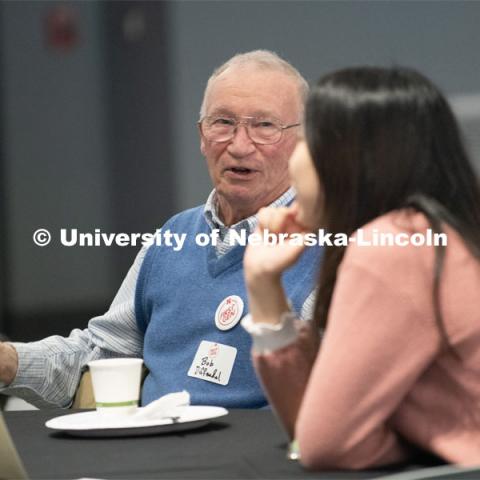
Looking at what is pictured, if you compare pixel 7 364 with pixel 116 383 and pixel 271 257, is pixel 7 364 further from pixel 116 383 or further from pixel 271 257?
pixel 271 257

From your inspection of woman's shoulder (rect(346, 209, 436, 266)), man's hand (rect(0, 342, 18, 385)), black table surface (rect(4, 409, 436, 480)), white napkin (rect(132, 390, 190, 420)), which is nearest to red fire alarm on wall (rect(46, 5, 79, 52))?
man's hand (rect(0, 342, 18, 385))

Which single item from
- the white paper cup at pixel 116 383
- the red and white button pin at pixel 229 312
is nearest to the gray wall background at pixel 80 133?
the red and white button pin at pixel 229 312

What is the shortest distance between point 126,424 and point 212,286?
2.37ft

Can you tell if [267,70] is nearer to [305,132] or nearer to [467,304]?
[305,132]

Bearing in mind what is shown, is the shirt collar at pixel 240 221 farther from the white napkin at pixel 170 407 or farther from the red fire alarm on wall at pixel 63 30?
the red fire alarm on wall at pixel 63 30

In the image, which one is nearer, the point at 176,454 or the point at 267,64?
the point at 176,454

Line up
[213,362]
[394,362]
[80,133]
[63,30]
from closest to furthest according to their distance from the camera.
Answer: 1. [394,362]
2. [213,362]
3. [63,30]
4. [80,133]

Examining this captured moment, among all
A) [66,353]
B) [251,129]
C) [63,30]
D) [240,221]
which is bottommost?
[66,353]

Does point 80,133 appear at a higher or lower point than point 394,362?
higher

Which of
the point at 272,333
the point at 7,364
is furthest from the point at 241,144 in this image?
the point at 272,333

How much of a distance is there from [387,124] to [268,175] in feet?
3.86

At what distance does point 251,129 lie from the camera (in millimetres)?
2541

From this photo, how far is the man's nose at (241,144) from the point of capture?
8.28 feet

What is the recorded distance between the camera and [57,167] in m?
4.38
